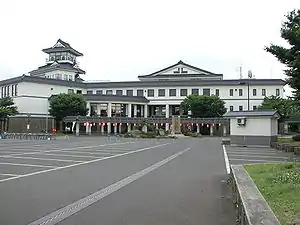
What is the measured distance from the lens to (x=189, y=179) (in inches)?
466

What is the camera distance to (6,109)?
221 ft

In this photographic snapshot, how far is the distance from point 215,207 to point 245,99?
75.2 meters

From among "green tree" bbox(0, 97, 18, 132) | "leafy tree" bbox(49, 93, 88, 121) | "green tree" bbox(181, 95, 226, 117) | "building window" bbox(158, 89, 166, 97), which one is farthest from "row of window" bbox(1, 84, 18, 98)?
"green tree" bbox(181, 95, 226, 117)

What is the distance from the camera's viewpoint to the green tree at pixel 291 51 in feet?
49.2

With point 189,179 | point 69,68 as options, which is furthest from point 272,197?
point 69,68

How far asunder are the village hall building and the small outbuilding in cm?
4319

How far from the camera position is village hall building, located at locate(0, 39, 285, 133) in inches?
2904

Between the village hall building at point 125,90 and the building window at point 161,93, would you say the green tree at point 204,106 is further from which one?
the building window at point 161,93

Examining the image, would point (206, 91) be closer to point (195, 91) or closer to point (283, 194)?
point (195, 91)

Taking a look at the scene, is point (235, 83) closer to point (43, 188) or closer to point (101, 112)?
point (101, 112)

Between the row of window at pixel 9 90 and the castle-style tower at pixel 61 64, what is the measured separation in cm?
1089

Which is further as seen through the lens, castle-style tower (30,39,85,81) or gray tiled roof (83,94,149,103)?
castle-style tower (30,39,85,81)

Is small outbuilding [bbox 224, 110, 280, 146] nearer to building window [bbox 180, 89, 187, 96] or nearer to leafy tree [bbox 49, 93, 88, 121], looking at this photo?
leafy tree [bbox 49, 93, 88, 121]

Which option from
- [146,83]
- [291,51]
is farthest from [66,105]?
[291,51]
